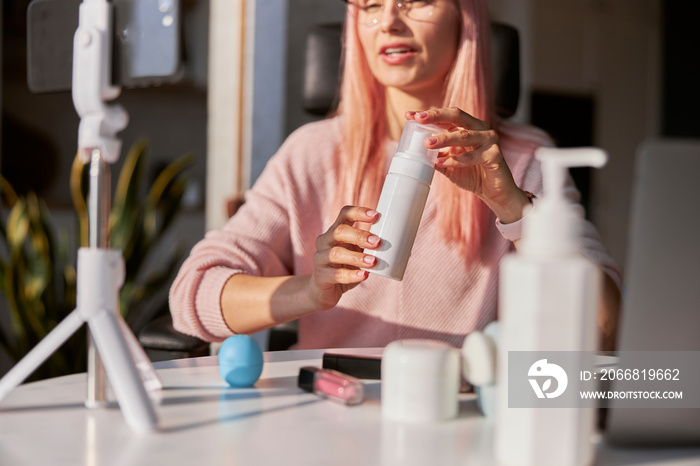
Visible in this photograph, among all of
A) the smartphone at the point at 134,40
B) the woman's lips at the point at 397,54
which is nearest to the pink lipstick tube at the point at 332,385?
the smartphone at the point at 134,40

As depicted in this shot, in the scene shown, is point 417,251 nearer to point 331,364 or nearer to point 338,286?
point 338,286

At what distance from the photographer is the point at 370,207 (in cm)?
96

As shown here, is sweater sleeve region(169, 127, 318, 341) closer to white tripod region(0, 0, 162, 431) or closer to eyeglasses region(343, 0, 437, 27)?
eyeglasses region(343, 0, 437, 27)

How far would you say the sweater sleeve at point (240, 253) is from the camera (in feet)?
2.86

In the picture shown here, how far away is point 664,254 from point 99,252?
0.36m

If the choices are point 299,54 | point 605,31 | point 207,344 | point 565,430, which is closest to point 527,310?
point 565,430

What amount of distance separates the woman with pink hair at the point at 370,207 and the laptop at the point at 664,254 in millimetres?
432

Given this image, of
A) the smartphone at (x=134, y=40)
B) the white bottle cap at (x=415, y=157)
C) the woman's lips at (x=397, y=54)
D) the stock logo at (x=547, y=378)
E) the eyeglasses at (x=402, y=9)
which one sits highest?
the eyeglasses at (x=402, y=9)

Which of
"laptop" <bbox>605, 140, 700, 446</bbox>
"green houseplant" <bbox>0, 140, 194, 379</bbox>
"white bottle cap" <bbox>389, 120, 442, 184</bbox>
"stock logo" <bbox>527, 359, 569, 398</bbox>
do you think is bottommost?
"green houseplant" <bbox>0, 140, 194, 379</bbox>

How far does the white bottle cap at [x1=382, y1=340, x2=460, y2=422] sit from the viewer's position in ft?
1.53

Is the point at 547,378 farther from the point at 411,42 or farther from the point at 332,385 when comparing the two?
the point at 411,42

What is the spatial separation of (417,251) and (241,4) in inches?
34.4

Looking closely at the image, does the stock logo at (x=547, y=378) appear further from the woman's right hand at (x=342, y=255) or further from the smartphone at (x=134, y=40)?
the smartphone at (x=134, y=40)

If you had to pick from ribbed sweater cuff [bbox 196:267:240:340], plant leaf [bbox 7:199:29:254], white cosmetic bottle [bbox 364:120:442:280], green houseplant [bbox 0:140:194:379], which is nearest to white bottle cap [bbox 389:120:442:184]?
white cosmetic bottle [bbox 364:120:442:280]
